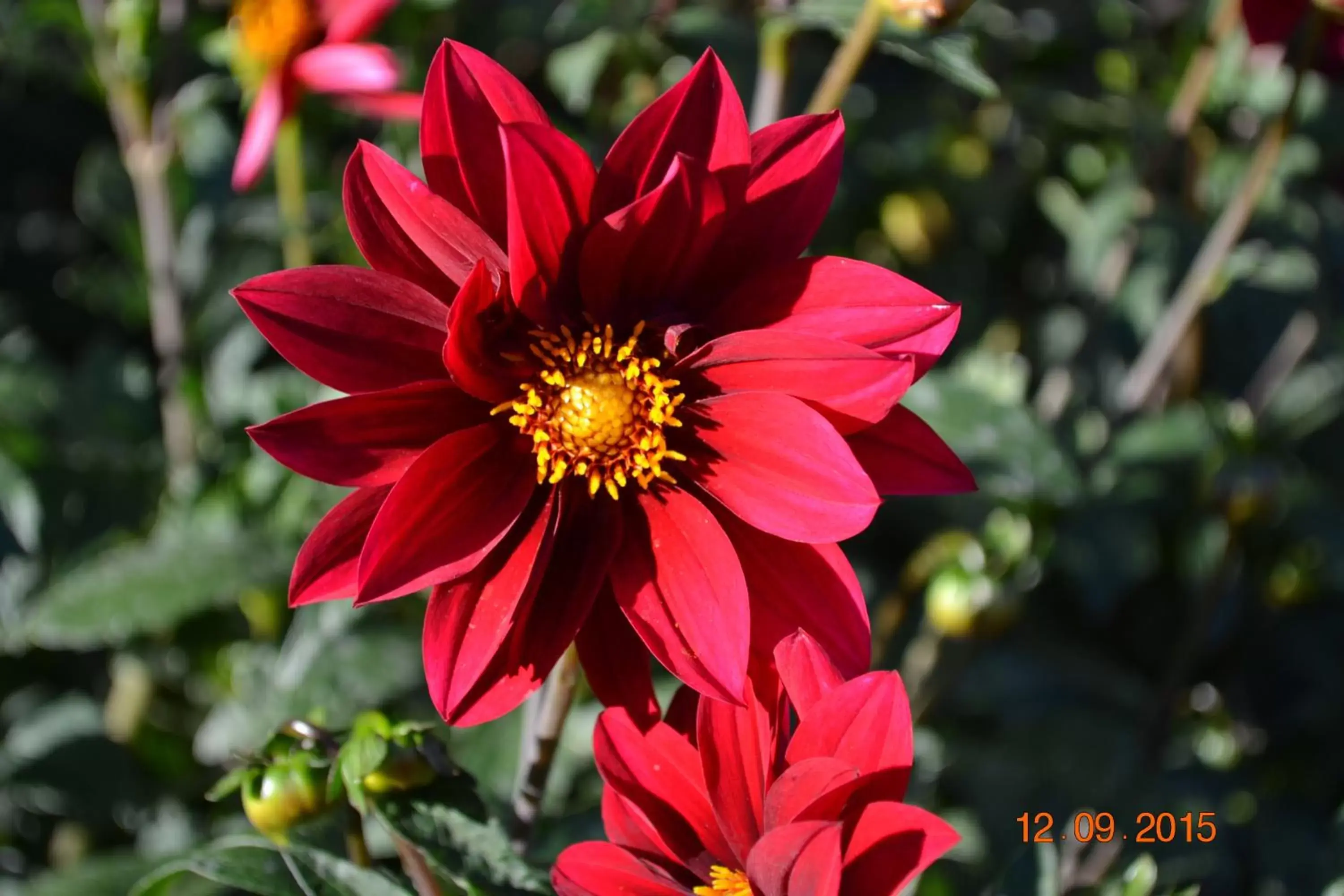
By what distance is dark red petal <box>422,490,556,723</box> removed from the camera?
0.73m

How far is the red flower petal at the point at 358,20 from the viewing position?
1373mm

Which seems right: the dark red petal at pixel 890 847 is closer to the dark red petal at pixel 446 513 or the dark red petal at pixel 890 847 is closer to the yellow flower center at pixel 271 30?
the dark red petal at pixel 446 513

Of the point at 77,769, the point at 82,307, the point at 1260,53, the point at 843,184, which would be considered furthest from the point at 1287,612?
the point at 82,307

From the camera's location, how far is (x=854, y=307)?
2.53 ft

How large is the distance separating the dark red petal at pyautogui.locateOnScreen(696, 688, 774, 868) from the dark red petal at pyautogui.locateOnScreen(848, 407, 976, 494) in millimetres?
170

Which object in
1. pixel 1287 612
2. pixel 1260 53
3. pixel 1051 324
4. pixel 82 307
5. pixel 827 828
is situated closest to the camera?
pixel 827 828

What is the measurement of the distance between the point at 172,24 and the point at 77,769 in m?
0.96

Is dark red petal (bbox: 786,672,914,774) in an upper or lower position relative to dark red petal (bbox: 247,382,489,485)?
lower

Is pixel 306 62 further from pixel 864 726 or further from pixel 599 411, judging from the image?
pixel 864 726

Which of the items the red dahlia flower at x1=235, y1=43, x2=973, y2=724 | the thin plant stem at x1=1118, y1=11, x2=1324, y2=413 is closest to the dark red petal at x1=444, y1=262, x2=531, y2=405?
the red dahlia flower at x1=235, y1=43, x2=973, y2=724

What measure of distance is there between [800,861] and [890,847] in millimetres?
63

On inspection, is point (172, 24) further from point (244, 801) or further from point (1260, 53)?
point (1260, 53)

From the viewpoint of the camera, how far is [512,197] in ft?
2.35

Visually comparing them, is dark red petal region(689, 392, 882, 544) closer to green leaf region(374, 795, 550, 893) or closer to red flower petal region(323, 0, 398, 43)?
green leaf region(374, 795, 550, 893)
